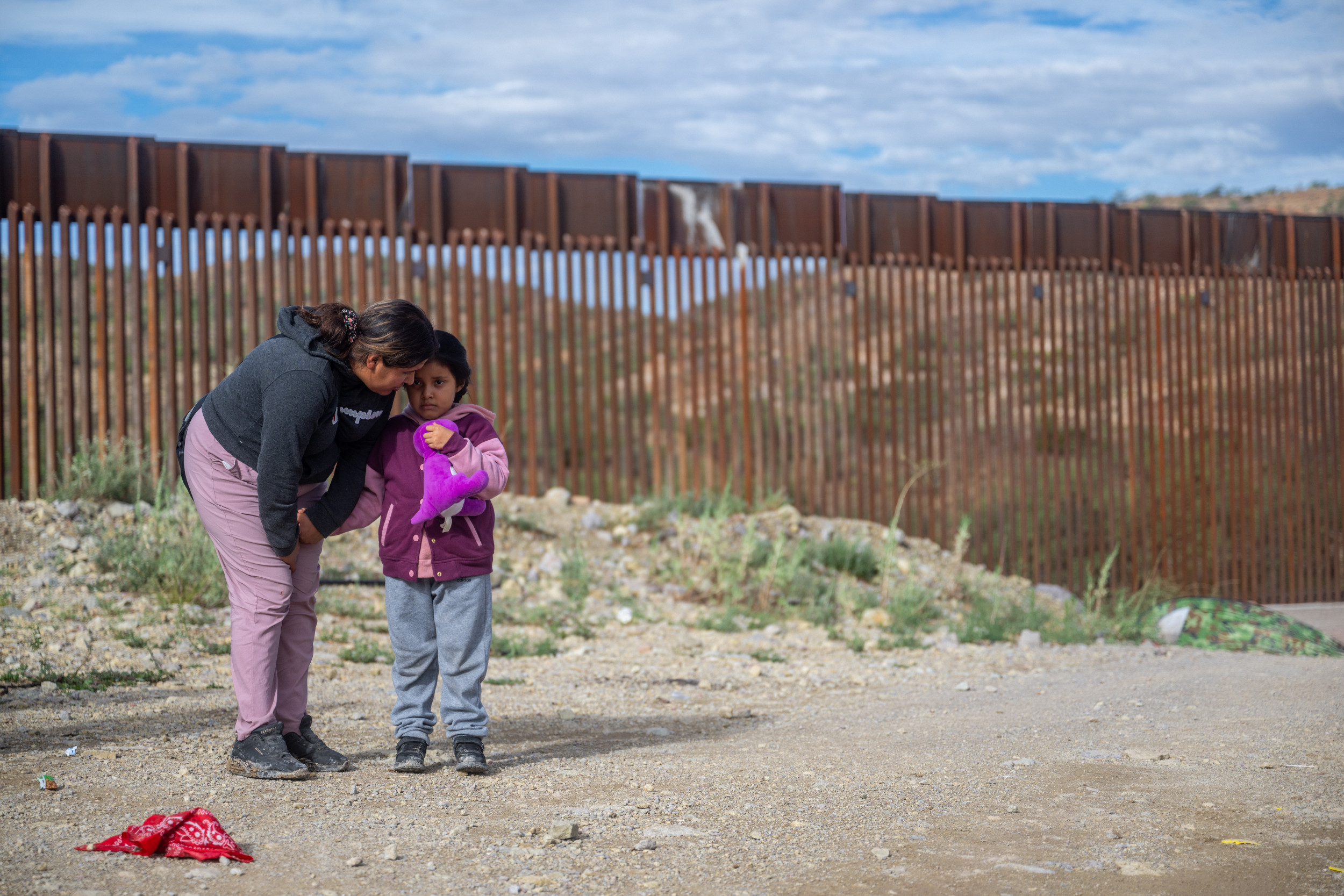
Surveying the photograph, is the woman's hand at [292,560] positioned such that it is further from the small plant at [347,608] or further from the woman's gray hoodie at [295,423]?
the small plant at [347,608]

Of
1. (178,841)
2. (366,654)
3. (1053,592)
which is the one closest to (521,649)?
(366,654)

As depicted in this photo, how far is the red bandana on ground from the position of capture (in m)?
2.48

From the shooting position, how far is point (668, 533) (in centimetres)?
854

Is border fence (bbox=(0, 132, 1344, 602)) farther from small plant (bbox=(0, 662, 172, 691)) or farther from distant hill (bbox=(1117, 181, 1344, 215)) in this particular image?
distant hill (bbox=(1117, 181, 1344, 215))

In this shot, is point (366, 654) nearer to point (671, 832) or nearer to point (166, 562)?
point (166, 562)

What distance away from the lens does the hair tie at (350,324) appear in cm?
317

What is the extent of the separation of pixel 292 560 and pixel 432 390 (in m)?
0.69

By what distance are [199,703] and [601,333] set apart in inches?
201

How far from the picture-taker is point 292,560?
325 cm

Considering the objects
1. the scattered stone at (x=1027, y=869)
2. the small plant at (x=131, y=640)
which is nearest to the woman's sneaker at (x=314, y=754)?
the scattered stone at (x=1027, y=869)

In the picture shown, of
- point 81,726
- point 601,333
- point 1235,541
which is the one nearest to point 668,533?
point 601,333

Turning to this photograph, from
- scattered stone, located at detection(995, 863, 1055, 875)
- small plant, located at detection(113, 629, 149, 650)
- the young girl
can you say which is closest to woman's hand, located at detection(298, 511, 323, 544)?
the young girl

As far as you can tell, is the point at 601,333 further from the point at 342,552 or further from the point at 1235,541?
the point at 1235,541

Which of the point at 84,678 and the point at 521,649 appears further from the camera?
the point at 521,649
